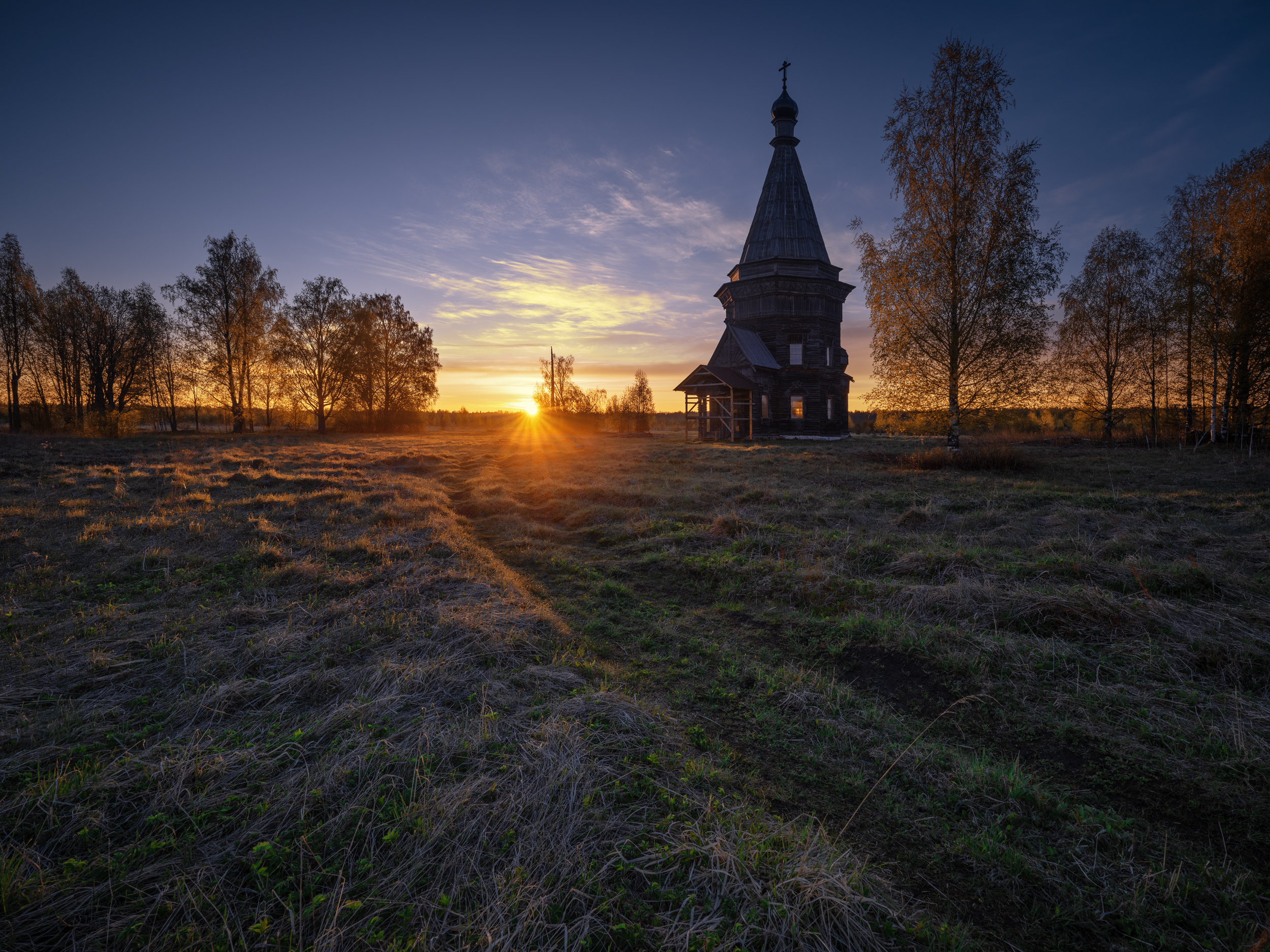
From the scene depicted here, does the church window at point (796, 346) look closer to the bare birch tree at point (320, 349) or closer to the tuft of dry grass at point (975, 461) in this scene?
the tuft of dry grass at point (975, 461)

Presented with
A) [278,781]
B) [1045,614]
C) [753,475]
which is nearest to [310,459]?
[753,475]

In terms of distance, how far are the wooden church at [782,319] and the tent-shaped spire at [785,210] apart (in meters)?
0.05

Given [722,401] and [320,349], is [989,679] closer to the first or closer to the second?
[722,401]

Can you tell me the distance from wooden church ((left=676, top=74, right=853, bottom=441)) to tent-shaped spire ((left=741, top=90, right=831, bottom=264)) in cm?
5

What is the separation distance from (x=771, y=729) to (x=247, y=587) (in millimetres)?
6257

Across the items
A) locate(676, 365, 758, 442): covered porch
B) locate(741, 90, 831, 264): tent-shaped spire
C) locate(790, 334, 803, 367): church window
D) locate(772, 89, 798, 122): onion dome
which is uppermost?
locate(772, 89, 798, 122): onion dome

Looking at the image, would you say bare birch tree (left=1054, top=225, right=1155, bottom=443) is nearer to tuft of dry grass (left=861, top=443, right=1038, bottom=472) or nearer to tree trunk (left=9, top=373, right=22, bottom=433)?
tuft of dry grass (left=861, top=443, right=1038, bottom=472)

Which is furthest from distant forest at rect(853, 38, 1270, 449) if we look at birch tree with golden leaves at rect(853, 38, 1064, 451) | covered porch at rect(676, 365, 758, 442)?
covered porch at rect(676, 365, 758, 442)

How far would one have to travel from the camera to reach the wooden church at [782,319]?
103 feet

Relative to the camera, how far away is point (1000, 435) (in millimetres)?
27906

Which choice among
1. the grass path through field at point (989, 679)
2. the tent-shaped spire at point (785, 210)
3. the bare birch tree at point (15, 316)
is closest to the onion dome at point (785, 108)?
the tent-shaped spire at point (785, 210)

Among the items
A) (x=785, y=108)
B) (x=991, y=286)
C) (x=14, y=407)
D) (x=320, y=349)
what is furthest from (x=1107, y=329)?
(x=14, y=407)

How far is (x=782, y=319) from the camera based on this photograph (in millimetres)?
31906

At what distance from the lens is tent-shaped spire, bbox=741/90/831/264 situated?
3153cm
